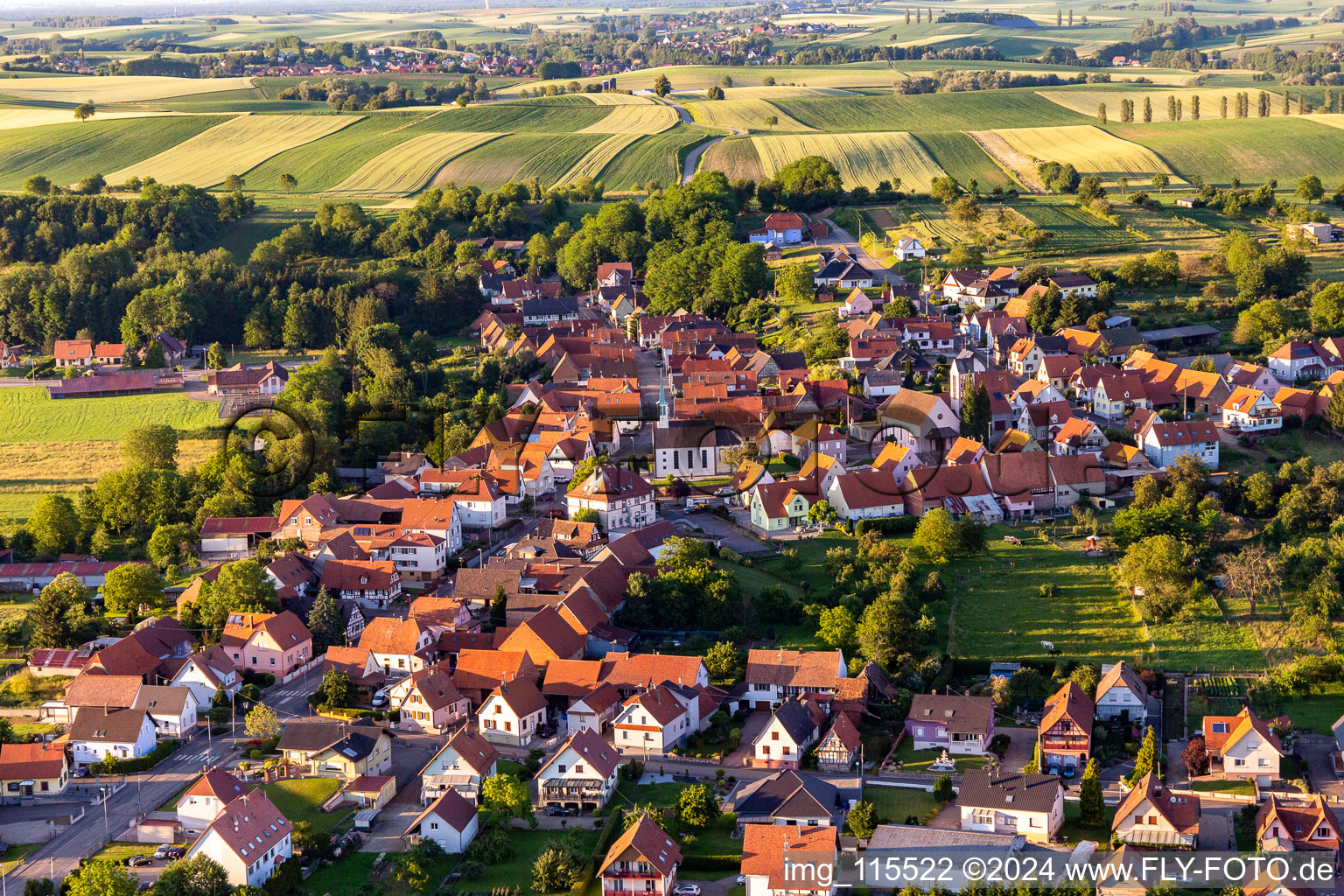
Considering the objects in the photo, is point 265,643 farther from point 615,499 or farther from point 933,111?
point 933,111

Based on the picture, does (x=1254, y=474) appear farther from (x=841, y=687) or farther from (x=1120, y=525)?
(x=841, y=687)

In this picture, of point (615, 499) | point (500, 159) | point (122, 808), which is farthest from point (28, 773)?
point (500, 159)

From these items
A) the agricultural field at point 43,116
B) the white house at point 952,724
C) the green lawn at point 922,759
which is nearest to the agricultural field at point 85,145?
the agricultural field at point 43,116

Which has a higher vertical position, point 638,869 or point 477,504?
point 638,869

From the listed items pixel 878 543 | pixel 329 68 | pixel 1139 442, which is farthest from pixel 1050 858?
pixel 329 68

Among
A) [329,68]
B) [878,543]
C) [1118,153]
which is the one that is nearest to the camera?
[878,543]

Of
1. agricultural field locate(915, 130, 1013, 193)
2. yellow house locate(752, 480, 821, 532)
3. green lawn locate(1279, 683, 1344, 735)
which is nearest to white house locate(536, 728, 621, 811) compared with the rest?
green lawn locate(1279, 683, 1344, 735)

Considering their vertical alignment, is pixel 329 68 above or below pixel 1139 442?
above

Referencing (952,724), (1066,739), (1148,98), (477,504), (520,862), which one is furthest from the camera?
(1148,98)

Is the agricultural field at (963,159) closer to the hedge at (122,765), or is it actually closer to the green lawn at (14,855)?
the hedge at (122,765)
